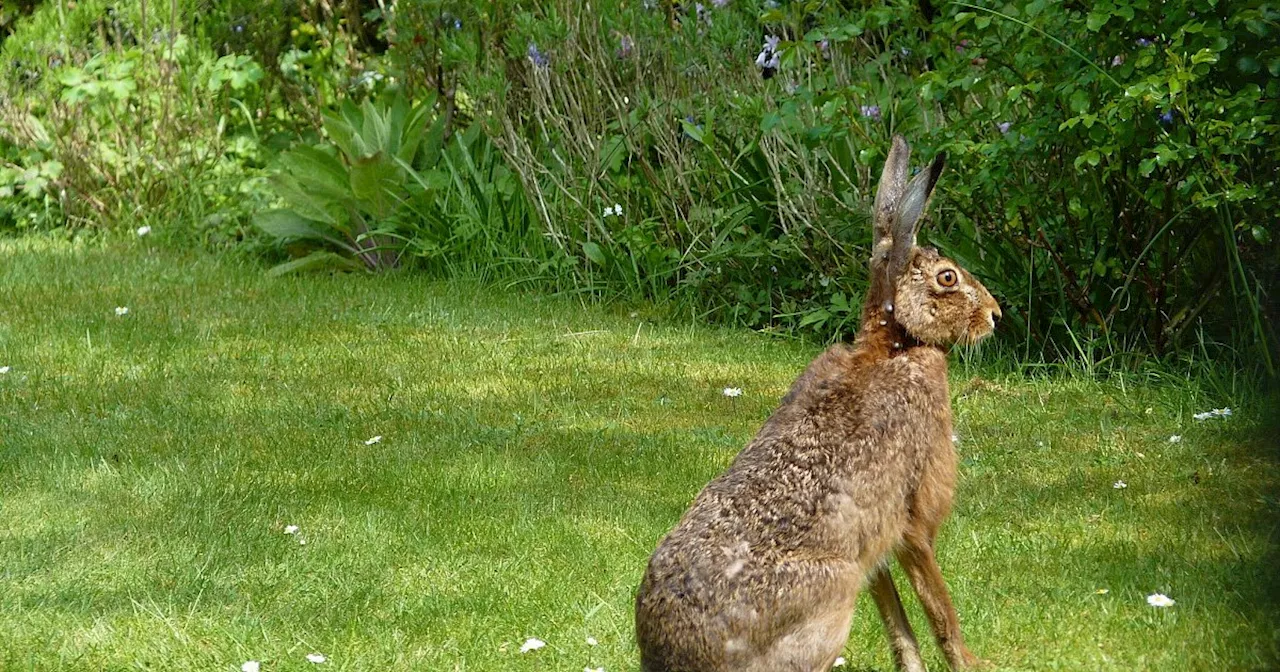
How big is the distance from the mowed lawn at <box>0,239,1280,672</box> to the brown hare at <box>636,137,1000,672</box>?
1.85 feet

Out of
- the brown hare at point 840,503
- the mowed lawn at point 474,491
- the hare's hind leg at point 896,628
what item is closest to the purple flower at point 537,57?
the mowed lawn at point 474,491

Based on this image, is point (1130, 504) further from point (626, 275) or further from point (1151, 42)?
point (626, 275)

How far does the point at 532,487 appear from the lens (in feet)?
18.7

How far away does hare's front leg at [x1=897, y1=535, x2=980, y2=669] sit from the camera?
3975 millimetres

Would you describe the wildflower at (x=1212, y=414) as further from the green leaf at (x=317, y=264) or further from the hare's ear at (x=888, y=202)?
the green leaf at (x=317, y=264)

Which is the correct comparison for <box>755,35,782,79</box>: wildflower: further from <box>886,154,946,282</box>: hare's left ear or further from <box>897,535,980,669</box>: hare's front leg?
<box>897,535,980,669</box>: hare's front leg

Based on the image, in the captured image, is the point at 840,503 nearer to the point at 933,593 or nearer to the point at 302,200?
the point at 933,593

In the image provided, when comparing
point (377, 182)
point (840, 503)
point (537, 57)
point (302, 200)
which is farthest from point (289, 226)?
point (840, 503)

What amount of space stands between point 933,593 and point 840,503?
44 cm

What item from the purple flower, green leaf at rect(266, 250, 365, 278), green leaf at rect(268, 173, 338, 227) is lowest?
green leaf at rect(266, 250, 365, 278)

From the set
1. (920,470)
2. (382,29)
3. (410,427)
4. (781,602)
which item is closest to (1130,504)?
(920,470)

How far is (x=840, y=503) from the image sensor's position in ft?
12.3

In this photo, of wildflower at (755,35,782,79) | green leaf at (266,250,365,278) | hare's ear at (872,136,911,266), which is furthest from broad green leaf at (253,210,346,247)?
hare's ear at (872,136,911,266)

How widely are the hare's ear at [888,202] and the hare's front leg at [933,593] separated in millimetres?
736
